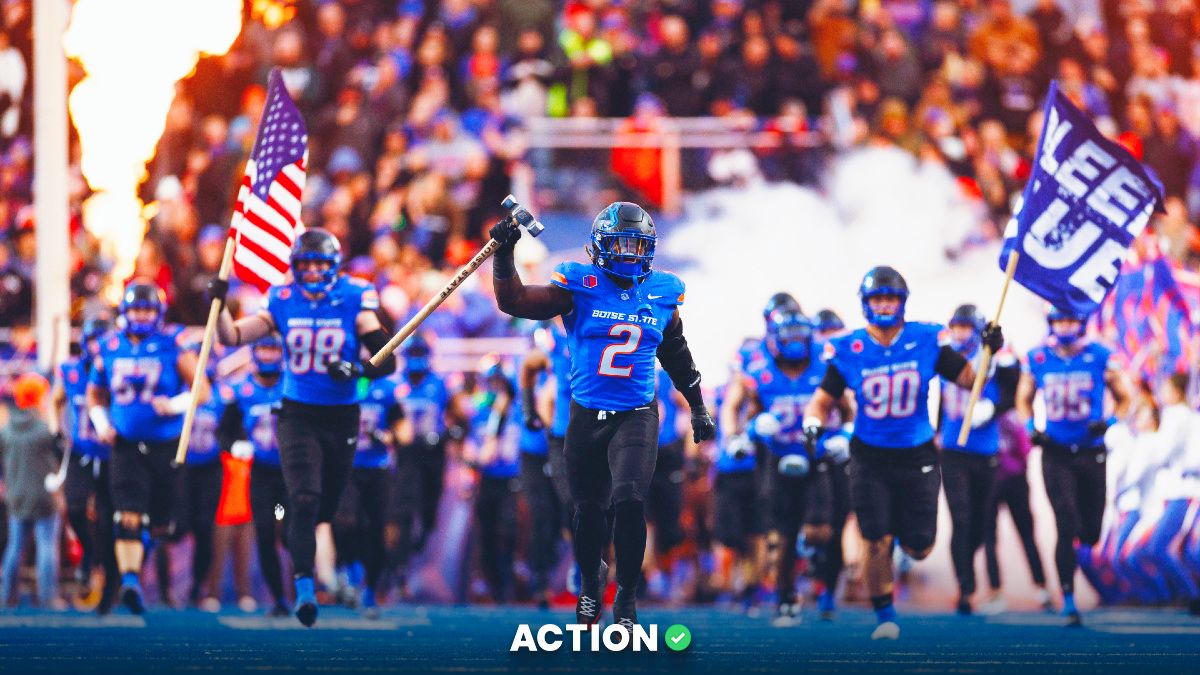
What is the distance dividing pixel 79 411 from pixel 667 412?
4.88 metres

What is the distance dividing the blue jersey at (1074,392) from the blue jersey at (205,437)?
6654mm

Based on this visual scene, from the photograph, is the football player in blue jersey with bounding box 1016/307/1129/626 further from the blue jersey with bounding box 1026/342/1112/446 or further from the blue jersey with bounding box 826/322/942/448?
the blue jersey with bounding box 826/322/942/448

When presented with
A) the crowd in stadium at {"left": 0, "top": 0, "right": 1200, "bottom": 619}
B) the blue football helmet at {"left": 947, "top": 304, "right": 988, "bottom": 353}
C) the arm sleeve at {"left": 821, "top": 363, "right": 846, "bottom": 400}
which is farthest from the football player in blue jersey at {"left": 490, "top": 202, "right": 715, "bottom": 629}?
the crowd in stadium at {"left": 0, "top": 0, "right": 1200, "bottom": 619}

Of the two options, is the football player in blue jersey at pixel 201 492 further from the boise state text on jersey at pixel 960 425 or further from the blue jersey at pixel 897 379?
the blue jersey at pixel 897 379

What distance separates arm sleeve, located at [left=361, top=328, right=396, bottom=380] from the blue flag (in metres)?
4.04

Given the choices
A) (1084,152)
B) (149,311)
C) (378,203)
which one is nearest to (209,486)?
(149,311)

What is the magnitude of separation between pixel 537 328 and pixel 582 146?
3.93 meters

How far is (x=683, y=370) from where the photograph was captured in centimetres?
1026

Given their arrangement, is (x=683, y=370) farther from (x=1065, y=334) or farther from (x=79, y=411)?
(x=79, y=411)

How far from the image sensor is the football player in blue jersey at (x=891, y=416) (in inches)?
451

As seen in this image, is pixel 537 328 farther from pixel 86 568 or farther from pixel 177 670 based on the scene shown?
pixel 177 670

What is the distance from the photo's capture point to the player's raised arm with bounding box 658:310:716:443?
10.2 metres

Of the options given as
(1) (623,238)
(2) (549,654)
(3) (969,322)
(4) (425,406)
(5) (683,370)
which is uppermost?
(3) (969,322)

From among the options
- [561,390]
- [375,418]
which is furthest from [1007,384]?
[375,418]
